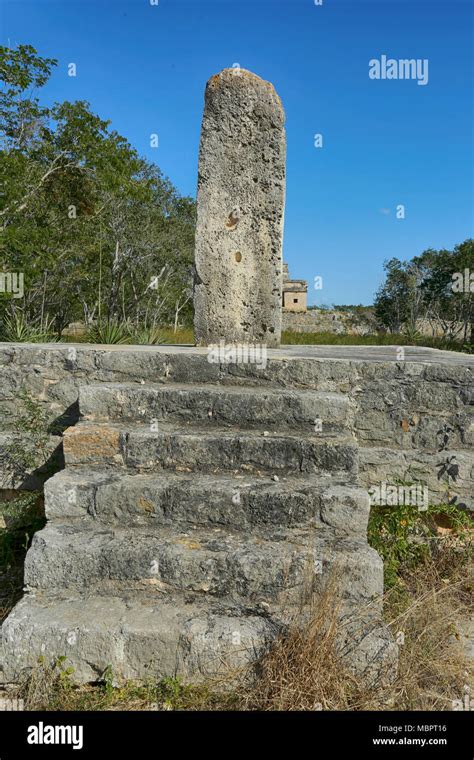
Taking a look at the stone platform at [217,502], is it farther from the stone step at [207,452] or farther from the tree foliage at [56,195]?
the tree foliage at [56,195]

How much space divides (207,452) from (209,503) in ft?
1.10

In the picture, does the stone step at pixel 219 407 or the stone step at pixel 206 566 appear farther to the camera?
the stone step at pixel 219 407

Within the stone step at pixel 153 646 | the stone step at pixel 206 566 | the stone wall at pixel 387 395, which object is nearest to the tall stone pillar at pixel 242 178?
the stone wall at pixel 387 395

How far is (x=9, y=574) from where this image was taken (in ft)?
10.6

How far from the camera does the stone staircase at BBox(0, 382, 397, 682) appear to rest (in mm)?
2373

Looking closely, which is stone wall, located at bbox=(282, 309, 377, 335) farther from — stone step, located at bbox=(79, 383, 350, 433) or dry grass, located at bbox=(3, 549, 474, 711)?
dry grass, located at bbox=(3, 549, 474, 711)

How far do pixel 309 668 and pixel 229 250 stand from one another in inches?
132

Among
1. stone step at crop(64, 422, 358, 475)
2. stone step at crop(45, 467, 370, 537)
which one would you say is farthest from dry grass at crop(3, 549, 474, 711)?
stone step at crop(64, 422, 358, 475)

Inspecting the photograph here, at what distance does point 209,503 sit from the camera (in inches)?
111

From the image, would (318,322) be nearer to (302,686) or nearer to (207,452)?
(207,452)

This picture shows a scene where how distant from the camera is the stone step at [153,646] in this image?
235 centimetres

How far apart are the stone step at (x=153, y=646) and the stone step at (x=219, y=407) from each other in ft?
3.93

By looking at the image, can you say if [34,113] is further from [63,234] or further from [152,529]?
[152,529]

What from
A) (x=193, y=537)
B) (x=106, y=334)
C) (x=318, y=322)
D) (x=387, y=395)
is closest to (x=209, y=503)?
(x=193, y=537)
